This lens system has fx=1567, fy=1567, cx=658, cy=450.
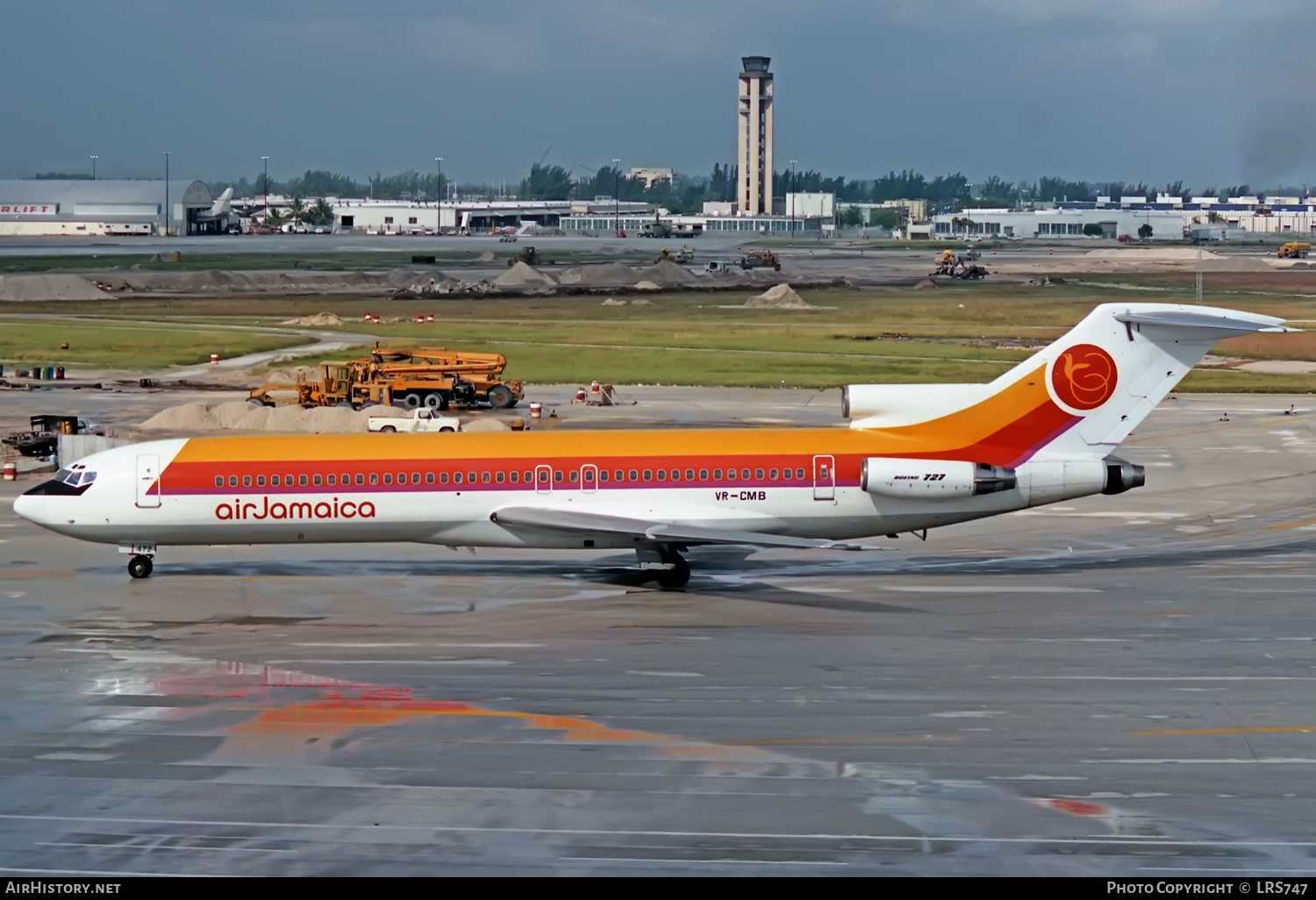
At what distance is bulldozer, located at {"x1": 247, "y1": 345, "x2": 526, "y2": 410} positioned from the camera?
64656 millimetres

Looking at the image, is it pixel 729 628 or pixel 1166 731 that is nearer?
pixel 1166 731

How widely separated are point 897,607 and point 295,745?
13.9 meters

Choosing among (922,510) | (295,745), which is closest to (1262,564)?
(922,510)

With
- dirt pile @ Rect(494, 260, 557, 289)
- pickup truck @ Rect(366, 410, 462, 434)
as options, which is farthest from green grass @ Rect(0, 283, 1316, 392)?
pickup truck @ Rect(366, 410, 462, 434)

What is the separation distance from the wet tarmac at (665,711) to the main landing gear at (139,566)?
0.62 meters

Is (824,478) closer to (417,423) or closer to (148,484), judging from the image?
(148,484)

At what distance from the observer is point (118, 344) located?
90938 mm

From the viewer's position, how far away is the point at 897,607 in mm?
32000

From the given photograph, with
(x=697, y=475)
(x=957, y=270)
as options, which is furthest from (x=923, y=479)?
(x=957, y=270)

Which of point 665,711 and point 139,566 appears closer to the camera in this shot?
point 665,711

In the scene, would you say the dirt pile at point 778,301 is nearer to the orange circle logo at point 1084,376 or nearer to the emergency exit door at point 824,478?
the orange circle logo at point 1084,376

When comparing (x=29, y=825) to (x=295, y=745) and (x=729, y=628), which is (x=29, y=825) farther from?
(x=729, y=628)

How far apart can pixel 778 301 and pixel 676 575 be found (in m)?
85.8

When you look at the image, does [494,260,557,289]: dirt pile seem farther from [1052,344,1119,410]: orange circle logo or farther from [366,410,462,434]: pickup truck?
[1052,344,1119,410]: orange circle logo
